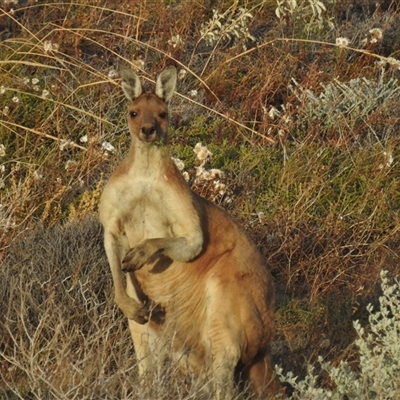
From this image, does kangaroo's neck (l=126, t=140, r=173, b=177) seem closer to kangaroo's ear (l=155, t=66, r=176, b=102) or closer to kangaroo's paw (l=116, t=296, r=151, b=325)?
kangaroo's ear (l=155, t=66, r=176, b=102)

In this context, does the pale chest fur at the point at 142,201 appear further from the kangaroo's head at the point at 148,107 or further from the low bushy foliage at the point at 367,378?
the low bushy foliage at the point at 367,378

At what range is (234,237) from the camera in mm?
6027

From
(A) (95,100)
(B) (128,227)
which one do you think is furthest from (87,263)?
(A) (95,100)

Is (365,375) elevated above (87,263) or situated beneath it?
elevated above

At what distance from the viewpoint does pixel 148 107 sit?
5918mm

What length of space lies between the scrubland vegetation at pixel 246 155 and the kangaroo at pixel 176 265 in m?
0.28

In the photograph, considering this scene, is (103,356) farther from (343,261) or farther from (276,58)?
(276,58)

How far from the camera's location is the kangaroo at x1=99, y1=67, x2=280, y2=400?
19.1ft

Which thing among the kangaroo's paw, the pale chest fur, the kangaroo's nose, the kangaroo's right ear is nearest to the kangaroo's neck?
the pale chest fur

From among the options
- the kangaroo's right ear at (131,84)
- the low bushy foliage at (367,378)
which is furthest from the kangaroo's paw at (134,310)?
the kangaroo's right ear at (131,84)

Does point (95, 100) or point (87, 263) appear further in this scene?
point (95, 100)

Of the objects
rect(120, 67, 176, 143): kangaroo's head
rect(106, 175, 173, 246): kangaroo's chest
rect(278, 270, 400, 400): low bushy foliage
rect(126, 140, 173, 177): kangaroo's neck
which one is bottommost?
rect(278, 270, 400, 400): low bushy foliage

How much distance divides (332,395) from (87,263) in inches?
76.5

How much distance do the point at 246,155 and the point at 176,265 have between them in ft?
10.2
